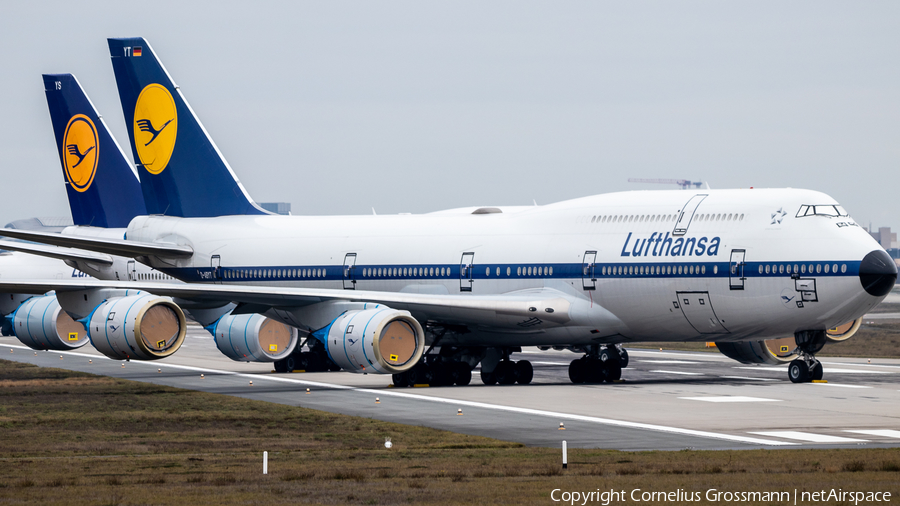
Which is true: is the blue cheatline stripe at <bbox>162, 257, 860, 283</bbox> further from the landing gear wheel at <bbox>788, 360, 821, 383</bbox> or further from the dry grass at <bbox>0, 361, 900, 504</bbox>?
the dry grass at <bbox>0, 361, 900, 504</bbox>

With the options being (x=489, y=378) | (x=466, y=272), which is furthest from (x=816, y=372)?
(x=466, y=272)

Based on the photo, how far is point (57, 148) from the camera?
167ft

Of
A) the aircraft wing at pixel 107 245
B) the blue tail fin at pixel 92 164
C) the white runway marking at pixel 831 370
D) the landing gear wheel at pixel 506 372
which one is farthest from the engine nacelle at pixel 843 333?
the blue tail fin at pixel 92 164

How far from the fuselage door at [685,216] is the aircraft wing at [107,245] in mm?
17701

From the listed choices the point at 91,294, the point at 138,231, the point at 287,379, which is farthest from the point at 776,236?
the point at 138,231

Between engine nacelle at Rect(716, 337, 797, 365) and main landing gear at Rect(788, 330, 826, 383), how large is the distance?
4041 millimetres

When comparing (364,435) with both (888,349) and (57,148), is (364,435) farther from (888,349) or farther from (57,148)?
(888,349)

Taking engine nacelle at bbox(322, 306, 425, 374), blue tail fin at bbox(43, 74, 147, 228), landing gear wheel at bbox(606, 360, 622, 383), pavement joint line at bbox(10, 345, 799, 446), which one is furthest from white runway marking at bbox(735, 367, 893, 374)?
blue tail fin at bbox(43, 74, 147, 228)

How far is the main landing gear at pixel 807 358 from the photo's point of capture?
105ft

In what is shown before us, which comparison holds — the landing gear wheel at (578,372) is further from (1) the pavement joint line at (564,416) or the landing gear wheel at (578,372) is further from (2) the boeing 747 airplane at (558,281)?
(1) the pavement joint line at (564,416)

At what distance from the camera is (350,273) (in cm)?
3850

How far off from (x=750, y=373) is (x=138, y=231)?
2166cm

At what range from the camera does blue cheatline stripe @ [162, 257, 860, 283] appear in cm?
3086

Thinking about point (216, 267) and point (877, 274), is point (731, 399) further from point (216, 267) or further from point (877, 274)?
point (216, 267)
